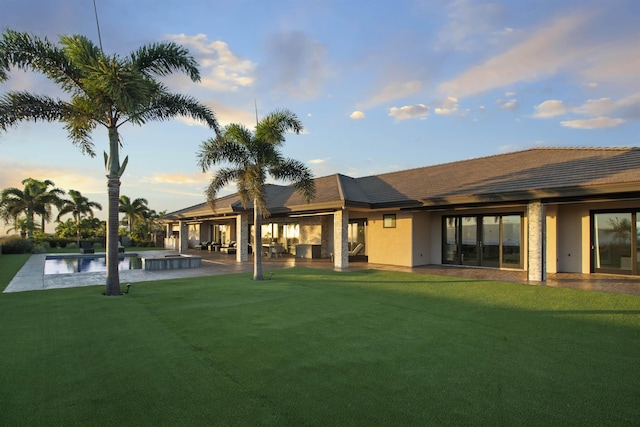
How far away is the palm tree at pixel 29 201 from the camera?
108 feet

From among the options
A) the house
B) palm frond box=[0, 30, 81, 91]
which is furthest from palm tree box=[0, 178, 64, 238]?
palm frond box=[0, 30, 81, 91]

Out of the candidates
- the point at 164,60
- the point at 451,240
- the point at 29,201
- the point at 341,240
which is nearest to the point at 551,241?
the point at 451,240

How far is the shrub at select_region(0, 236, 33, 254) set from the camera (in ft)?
86.9

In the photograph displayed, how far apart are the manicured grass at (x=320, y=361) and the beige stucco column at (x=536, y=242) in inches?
124

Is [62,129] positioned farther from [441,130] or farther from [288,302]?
[441,130]

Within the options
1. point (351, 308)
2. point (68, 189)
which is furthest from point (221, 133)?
point (68, 189)

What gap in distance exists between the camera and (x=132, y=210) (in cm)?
4072

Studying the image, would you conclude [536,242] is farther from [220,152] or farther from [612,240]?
[220,152]

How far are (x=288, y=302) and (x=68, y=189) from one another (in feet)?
127

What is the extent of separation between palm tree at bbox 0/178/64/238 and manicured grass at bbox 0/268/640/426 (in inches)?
1254

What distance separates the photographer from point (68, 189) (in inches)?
1459

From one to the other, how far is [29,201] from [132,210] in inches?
369

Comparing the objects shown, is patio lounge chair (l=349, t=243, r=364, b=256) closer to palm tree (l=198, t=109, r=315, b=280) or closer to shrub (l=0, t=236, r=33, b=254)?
palm tree (l=198, t=109, r=315, b=280)

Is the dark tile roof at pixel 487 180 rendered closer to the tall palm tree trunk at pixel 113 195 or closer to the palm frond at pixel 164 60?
the palm frond at pixel 164 60
